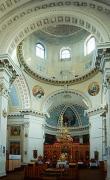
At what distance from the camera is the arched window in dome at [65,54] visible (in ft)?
107

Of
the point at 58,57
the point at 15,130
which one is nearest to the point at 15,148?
the point at 15,130

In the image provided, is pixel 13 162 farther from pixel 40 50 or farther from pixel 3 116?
pixel 40 50

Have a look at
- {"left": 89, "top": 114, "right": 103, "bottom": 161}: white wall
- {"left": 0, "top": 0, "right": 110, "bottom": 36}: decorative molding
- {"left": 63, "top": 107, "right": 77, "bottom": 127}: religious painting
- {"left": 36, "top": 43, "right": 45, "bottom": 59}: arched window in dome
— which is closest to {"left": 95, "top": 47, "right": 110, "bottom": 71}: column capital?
{"left": 0, "top": 0, "right": 110, "bottom": 36}: decorative molding

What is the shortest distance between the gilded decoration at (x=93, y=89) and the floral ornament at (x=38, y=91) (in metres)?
4.75

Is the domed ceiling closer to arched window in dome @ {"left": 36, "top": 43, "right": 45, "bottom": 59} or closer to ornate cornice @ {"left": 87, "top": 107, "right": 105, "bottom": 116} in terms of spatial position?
arched window in dome @ {"left": 36, "top": 43, "right": 45, "bottom": 59}

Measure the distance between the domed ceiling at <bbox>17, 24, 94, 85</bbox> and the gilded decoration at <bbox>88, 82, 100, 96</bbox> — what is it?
3.74 ft

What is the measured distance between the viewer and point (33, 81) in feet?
97.7

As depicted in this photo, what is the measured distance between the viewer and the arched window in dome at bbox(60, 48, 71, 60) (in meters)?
32.5

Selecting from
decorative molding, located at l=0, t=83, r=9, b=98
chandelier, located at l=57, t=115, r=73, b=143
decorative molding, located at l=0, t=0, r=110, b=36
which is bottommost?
chandelier, located at l=57, t=115, r=73, b=143

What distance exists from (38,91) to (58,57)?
4745 millimetres

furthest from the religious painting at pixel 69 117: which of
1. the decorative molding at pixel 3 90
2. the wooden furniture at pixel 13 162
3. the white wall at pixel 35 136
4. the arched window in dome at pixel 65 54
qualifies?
the decorative molding at pixel 3 90

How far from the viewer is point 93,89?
96.4 ft

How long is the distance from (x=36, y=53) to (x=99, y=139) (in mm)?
10611

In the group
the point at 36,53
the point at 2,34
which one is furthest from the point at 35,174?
the point at 36,53
